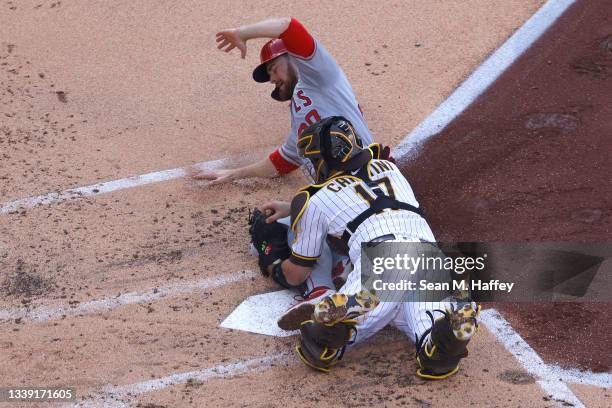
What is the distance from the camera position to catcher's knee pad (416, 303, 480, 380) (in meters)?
5.01

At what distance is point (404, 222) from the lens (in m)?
5.70

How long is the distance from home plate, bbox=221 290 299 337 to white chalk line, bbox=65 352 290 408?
27cm

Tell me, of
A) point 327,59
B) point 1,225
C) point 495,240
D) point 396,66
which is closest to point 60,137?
point 1,225

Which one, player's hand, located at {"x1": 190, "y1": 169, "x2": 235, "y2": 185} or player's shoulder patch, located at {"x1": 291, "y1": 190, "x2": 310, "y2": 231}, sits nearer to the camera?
player's shoulder patch, located at {"x1": 291, "y1": 190, "x2": 310, "y2": 231}

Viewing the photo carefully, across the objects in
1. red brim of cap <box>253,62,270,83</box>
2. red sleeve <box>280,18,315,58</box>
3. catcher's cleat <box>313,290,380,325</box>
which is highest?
red sleeve <box>280,18,315,58</box>

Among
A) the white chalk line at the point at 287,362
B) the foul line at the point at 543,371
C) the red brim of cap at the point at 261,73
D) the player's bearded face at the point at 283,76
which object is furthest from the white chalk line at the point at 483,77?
the white chalk line at the point at 287,362

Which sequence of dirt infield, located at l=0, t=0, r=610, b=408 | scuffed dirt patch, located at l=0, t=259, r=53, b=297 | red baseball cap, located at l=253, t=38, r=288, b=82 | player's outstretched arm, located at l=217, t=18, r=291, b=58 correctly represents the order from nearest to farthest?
dirt infield, located at l=0, t=0, r=610, b=408 < scuffed dirt patch, located at l=0, t=259, r=53, b=297 < player's outstretched arm, located at l=217, t=18, r=291, b=58 < red baseball cap, located at l=253, t=38, r=288, b=82

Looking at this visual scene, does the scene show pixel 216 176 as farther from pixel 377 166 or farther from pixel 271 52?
pixel 377 166

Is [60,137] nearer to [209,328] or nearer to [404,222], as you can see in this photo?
[209,328]

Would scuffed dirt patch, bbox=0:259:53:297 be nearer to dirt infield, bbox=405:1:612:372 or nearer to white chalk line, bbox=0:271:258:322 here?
white chalk line, bbox=0:271:258:322

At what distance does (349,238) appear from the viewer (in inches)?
228

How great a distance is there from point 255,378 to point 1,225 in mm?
2544

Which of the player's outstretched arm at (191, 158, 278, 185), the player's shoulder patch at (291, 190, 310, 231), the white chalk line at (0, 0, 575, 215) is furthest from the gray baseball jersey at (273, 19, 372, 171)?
the player's shoulder patch at (291, 190, 310, 231)

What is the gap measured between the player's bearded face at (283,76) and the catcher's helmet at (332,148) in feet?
3.24
